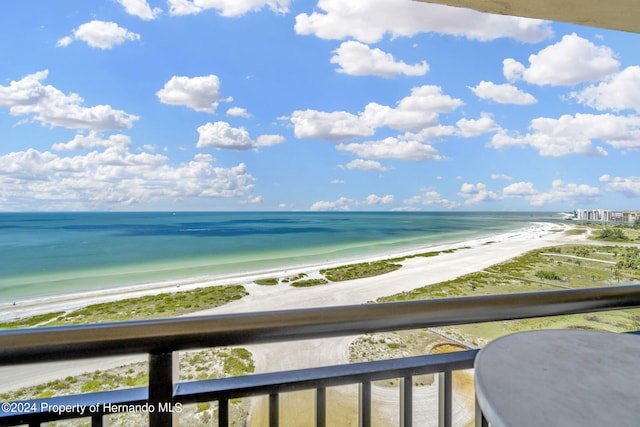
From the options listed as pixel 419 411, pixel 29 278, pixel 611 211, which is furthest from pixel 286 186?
pixel 419 411

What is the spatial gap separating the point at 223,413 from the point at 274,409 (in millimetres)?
87

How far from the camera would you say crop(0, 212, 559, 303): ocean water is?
1018cm

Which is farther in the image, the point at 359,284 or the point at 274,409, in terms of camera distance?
the point at 359,284

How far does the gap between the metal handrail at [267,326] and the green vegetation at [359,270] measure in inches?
422

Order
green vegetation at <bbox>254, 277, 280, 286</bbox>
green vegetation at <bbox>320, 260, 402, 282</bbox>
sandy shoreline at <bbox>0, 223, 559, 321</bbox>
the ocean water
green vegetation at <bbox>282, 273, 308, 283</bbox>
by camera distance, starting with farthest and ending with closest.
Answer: green vegetation at <bbox>320, 260, 402, 282</bbox>
green vegetation at <bbox>282, 273, 308, 283</bbox>
green vegetation at <bbox>254, 277, 280, 286</bbox>
the ocean water
sandy shoreline at <bbox>0, 223, 559, 321</bbox>

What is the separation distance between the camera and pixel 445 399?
2.43ft

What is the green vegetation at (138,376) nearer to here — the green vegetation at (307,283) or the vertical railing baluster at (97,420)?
the vertical railing baluster at (97,420)

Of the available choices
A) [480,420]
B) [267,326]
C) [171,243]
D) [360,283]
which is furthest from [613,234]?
[171,243]

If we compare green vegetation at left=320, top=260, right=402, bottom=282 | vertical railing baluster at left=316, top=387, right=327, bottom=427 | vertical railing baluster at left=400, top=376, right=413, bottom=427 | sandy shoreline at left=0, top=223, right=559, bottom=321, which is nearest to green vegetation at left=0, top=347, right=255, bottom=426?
vertical railing baluster at left=316, top=387, right=327, bottom=427

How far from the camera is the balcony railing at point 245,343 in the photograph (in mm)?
483

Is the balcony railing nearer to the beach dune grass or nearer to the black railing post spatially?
the black railing post

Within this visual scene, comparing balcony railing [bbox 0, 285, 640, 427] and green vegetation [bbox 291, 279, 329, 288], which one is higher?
balcony railing [bbox 0, 285, 640, 427]

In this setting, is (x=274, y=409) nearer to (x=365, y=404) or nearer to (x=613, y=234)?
(x=365, y=404)

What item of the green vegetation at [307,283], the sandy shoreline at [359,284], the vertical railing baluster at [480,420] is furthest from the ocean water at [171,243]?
the vertical railing baluster at [480,420]
